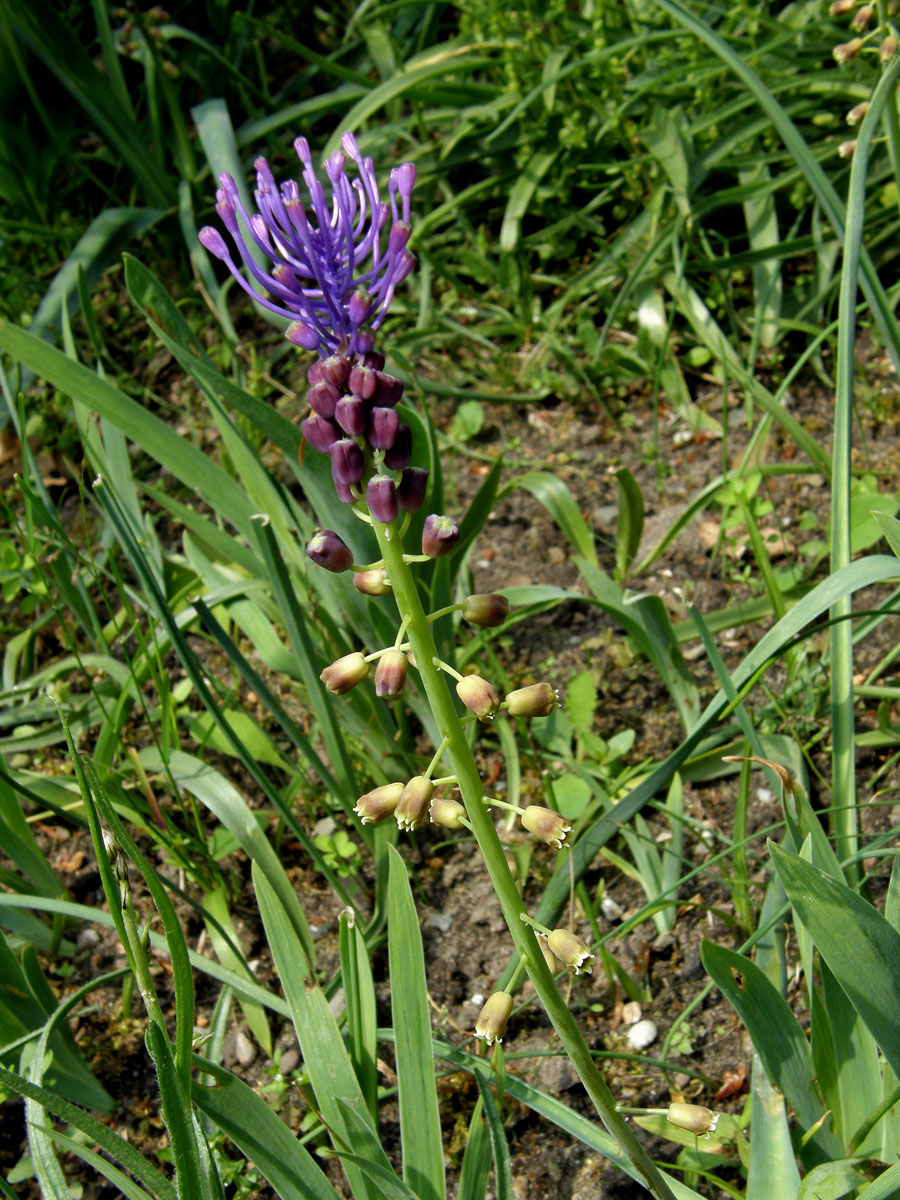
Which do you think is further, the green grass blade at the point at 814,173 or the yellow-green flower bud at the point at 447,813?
the green grass blade at the point at 814,173

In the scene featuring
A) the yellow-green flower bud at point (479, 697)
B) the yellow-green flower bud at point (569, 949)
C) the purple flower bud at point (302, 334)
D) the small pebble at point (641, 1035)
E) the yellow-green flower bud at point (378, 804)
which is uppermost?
the purple flower bud at point (302, 334)

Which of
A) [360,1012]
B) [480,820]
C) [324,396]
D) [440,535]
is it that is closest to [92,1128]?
[360,1012]

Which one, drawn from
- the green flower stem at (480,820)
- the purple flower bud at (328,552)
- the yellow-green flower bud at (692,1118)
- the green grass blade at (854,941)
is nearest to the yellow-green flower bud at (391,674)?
the green flower stem at (480,820)

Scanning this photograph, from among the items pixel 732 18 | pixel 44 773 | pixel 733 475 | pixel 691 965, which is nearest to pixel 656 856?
pixel 691 965

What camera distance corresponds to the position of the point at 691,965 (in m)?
2.30

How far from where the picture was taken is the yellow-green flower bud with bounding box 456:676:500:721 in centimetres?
135

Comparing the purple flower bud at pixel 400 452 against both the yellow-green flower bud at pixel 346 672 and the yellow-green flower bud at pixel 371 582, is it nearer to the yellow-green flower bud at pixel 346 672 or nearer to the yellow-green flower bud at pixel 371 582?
the yellow-green flower bud at pixel 371 582

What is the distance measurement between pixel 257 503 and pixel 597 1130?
1609mm

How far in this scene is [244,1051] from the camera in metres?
2.37

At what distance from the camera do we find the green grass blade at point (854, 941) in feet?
4.51

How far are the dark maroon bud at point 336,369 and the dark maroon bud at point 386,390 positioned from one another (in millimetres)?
48

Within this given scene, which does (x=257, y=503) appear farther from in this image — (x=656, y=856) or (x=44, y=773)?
(x=656, y=856)

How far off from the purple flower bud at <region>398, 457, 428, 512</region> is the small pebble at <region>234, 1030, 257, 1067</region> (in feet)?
5.23

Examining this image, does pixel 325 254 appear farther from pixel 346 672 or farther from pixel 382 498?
pixel 346 672
